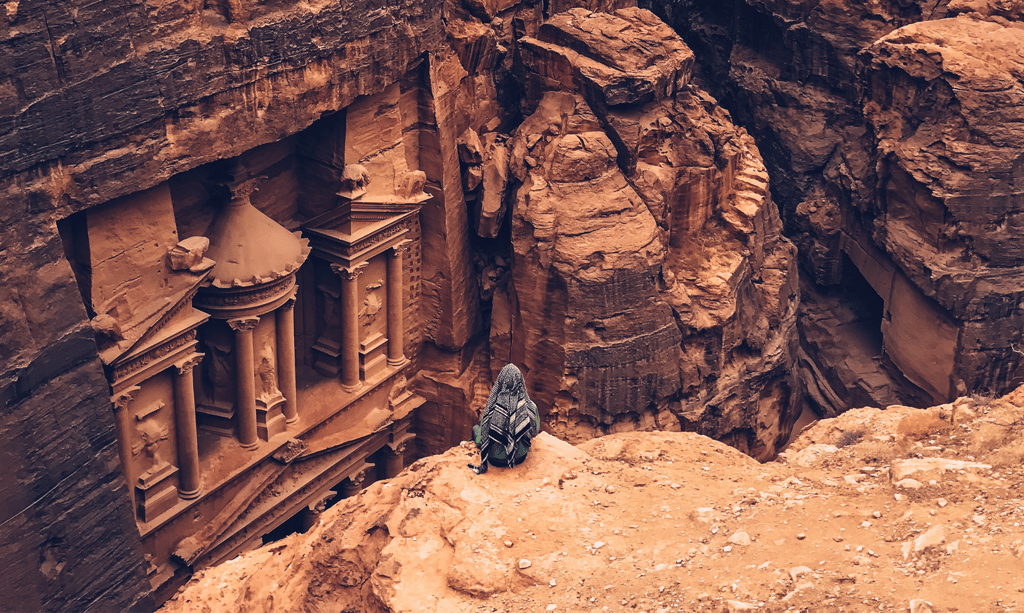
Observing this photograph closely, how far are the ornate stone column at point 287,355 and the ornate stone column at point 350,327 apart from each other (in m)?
0.95

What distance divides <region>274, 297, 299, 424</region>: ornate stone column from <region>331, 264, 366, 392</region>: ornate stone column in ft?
3.13

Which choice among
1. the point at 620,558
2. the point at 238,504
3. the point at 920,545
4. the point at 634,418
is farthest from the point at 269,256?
the point at 920,545

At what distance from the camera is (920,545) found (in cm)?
1229

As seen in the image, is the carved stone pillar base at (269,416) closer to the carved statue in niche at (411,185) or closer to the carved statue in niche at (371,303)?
the carved statue in niche at (371,303)

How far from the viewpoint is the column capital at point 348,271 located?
Answer: 22.9 m

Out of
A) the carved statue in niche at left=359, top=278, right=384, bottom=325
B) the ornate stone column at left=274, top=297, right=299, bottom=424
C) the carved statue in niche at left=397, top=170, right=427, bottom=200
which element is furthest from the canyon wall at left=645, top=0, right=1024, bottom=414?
the ornate stone column at left=274, top=297, right=299, bottom=424

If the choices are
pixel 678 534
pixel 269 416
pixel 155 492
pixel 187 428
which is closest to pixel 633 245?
pixel 269 416

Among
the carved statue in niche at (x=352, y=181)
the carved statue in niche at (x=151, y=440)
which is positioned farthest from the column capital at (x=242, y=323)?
the carved statue in niche at (x=352, y=181)

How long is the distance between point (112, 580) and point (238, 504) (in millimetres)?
3207

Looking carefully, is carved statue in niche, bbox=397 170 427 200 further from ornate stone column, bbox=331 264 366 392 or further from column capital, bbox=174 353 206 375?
column capital, bbox=174 353 206 375

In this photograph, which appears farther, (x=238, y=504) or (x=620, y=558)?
(x=238, y=504)

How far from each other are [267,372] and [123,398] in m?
3.32

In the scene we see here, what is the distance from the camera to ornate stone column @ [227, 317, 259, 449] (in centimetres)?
2122

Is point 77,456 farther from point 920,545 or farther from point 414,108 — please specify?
point 920,545
